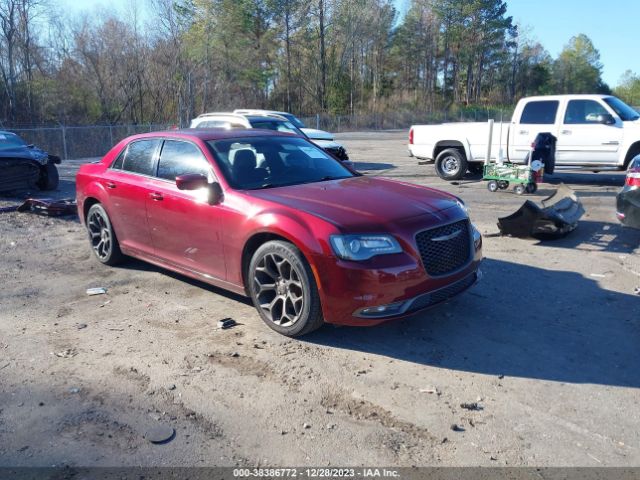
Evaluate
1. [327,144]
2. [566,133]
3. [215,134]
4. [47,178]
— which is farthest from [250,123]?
[215,134]

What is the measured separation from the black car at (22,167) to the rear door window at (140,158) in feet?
22.3

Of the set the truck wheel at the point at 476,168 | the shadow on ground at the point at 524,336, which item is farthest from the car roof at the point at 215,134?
the truck wheel at the point at 476,168

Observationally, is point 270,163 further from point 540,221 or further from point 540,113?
point 540,113

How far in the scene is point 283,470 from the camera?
293cm

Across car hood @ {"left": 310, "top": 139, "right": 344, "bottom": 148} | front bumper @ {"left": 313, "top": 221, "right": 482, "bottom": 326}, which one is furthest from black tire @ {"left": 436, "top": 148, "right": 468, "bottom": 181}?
front bumper @ {"left": 313, "top": 221, "right": 482, "bottom": 326}

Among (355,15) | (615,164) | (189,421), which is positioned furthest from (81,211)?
(355,15)

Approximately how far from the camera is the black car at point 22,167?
463 inches

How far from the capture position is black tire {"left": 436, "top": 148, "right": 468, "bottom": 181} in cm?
1383

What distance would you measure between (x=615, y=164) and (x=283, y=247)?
10656 millimetres

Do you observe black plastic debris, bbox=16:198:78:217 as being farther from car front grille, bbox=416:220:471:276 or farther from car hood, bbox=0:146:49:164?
car front grille, bbox=416:220:471:276

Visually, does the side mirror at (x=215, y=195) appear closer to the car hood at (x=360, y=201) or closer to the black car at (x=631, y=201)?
the car hood at (x=360, y=201)

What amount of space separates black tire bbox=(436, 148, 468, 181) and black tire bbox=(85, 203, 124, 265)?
9489mm

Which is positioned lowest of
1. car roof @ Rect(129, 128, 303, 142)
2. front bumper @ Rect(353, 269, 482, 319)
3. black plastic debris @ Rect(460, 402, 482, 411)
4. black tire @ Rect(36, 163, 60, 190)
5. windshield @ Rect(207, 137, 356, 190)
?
black plastic debris @ Rect(460, 402, 482, 411)

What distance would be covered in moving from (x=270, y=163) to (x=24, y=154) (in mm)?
9043
